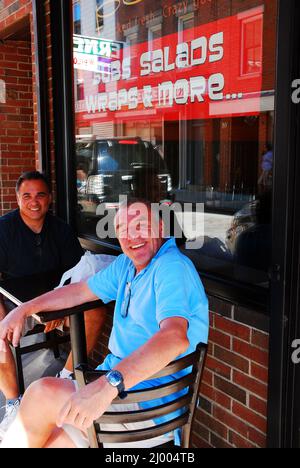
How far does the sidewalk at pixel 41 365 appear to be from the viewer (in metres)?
3.39

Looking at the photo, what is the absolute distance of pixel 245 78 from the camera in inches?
A: 85.6

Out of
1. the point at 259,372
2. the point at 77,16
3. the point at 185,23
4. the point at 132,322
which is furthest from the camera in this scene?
the point at 77,16

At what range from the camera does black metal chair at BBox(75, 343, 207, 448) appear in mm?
1476

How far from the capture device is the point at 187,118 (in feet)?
8.46

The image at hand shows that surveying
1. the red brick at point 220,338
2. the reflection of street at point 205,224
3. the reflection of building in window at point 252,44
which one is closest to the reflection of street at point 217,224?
the reflection of street at point 205,224

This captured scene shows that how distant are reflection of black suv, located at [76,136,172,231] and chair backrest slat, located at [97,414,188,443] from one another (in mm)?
1433

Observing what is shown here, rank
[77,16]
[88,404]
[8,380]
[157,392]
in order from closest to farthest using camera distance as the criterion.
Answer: [88,404]
[157,392]
[8,380]
[77,16]

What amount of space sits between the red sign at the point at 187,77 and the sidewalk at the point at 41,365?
5.98ft

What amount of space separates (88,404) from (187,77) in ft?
5.85

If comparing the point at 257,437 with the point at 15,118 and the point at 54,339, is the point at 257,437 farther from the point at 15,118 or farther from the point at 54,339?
the point at 15,118

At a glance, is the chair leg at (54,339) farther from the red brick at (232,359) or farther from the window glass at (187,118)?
the red brick at (232,359)

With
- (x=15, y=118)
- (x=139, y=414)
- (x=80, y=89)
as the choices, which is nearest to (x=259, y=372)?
(x=139, y=414)

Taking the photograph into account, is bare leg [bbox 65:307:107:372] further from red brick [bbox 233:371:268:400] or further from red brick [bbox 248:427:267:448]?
red brick [bbox 248:427:267:448]

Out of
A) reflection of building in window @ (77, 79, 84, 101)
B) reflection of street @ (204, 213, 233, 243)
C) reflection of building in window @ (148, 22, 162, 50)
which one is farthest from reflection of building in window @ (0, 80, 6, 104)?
reflection of street @ (204, 213, 233, 243)
